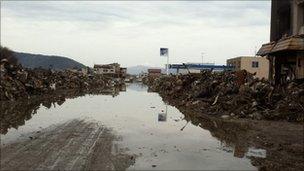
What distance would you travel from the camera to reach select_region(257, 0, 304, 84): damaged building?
976 inches

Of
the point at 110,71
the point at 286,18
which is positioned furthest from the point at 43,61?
the point at 286,18

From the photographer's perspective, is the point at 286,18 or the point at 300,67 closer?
the point at 300,67

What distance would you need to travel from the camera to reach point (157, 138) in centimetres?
1385

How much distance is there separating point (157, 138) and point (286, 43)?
13098mm

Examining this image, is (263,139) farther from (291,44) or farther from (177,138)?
(291,44)

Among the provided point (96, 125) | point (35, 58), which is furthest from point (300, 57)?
point (35, 58)

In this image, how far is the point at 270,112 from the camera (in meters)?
19.4

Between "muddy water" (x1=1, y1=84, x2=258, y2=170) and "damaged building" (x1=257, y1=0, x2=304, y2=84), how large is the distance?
7501mm

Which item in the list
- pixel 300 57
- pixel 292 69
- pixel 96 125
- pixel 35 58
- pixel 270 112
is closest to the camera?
pixel 96 125

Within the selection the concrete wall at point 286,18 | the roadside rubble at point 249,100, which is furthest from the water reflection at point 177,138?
the concrete wall at point 286,18

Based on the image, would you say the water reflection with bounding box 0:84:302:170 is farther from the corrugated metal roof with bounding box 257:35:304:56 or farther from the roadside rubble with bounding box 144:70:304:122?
the corrugated metal roof with bounding box 257:35:304:56

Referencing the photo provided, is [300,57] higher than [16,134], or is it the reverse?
[300,57]

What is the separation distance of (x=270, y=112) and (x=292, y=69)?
9.53m

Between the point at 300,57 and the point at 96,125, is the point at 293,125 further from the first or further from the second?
the point at 300,57
